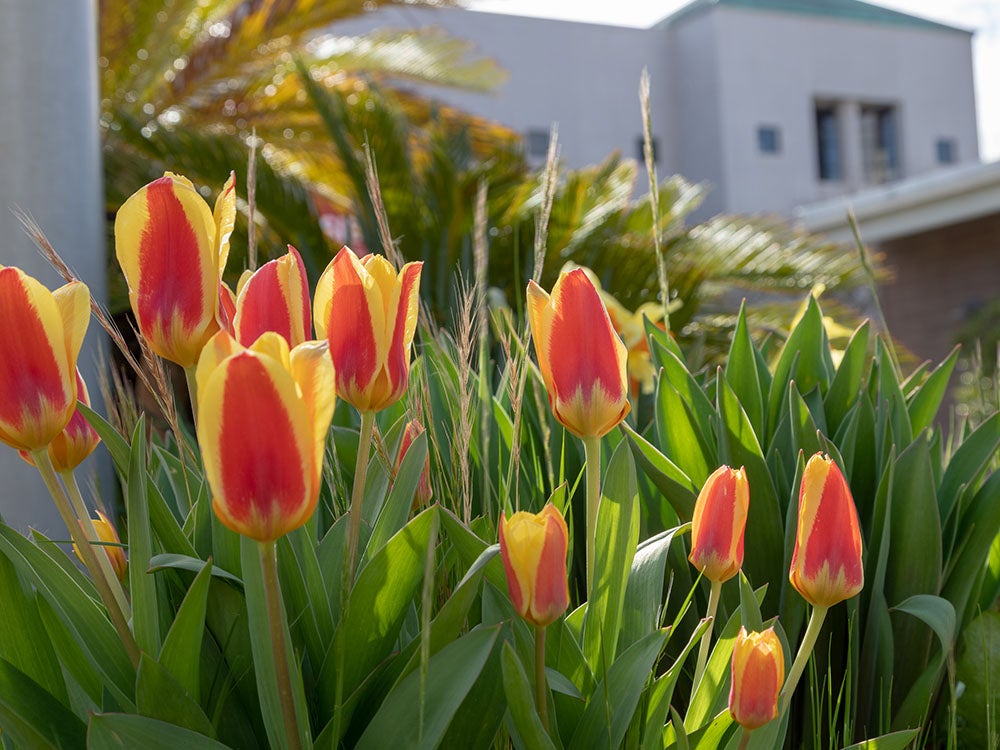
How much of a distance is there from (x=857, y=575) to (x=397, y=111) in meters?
5.20

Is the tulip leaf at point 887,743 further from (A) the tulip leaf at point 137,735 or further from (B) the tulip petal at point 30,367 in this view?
(B) the tulip petal at point 30,367

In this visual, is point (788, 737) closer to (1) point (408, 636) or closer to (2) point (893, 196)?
(1) point (408, 636)

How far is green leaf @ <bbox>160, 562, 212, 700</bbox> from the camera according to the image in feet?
2.70

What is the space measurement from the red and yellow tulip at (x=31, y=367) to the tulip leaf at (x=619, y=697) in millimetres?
448

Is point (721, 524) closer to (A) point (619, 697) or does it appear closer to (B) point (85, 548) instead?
(A) point (619, 697)

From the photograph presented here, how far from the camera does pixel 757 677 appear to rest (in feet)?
2.51

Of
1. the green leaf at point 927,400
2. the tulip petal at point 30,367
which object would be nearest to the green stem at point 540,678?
the tulip petal at point 30,367

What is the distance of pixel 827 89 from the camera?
2392cm

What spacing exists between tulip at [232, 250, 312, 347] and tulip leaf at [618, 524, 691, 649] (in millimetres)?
378

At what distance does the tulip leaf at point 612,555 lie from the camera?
3.18 feet

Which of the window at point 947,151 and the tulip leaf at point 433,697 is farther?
the window at point 947,151

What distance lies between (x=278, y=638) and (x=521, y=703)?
19 cm

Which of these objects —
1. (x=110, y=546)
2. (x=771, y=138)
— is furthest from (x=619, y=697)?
(x=771, y=138)

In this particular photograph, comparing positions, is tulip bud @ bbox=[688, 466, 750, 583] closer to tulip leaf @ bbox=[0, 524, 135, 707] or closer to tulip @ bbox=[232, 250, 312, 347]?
tulip @ bbox=[232, 250, 312, 347]
